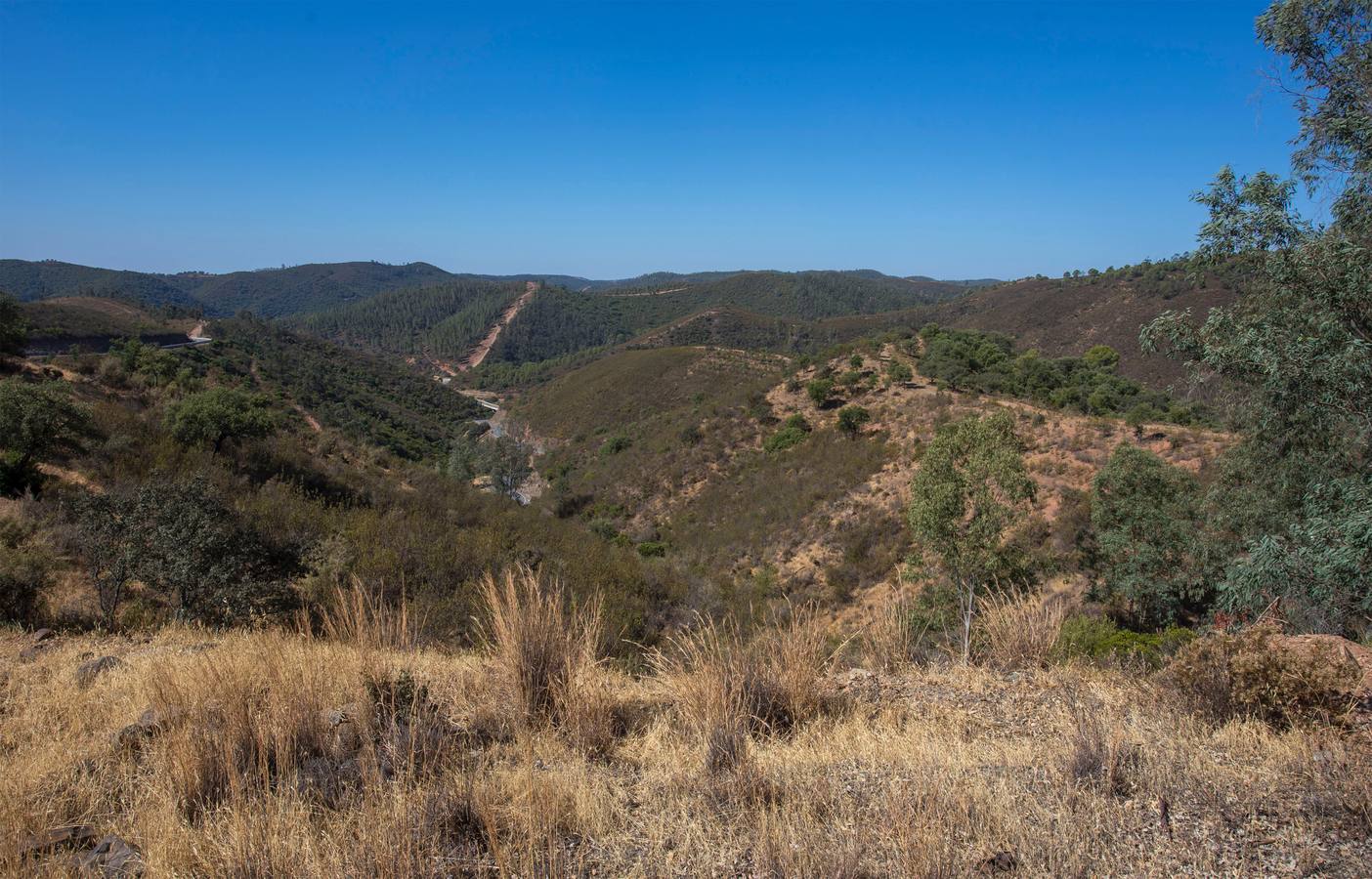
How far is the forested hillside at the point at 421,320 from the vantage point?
127000 mm

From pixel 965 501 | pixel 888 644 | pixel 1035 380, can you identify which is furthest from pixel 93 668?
pixel 1035 380

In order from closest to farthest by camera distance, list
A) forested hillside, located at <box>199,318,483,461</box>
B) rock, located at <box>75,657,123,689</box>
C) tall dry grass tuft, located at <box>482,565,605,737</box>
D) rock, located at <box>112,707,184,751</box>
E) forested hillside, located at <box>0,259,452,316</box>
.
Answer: rock, located at <box>112,707,184,751</box>
tall dry grass tuft, located at <box>482,565,605,737</box>
rock, located at <box>75,657,123,689</box>
forested hillside, located at <box>199,318,483,461</box>
forested hillside, located at <box>0,259,452,316</box>

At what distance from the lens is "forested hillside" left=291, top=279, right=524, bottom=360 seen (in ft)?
417

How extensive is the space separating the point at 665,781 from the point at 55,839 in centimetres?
247

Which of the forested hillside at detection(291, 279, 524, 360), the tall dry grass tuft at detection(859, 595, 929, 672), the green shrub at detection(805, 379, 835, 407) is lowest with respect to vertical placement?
the tall dry grass tuft at detection(859, 595, 929, 672)

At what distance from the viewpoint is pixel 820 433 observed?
107 feet

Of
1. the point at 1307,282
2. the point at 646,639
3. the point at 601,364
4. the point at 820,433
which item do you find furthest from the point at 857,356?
the point at 601,364

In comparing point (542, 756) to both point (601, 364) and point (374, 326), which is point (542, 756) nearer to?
point (601, 364)

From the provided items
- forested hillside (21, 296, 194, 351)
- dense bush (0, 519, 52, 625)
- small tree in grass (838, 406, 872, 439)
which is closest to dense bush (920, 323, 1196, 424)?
small tree in grass (838, 406, 872, 439)

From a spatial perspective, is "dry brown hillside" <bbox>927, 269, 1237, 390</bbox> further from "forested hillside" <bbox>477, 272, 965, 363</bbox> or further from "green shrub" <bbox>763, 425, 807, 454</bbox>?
"forested hillside" <bbox>477, 272, 965, 363</bbox>

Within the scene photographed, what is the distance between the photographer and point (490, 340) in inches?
5113

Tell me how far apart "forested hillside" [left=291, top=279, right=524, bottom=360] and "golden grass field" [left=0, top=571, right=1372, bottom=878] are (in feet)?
413

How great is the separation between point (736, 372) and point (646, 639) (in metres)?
47.7

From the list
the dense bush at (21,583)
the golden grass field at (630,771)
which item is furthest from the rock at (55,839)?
the dense bush at (21,583)
